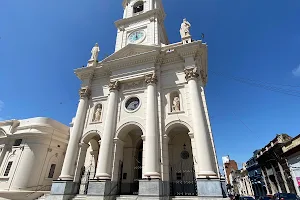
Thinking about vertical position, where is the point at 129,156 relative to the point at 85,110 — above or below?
below

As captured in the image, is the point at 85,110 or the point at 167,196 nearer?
the point at 167,196

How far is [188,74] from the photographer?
14.6 meters

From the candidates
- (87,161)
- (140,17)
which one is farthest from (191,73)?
(87,161)

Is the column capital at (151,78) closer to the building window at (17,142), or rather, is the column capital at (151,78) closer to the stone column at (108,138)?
the stone column at (108,138)

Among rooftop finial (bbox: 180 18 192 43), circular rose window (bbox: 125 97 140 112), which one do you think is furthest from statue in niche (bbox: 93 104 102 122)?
rooftop finial (bbox: 180 18 192 43)

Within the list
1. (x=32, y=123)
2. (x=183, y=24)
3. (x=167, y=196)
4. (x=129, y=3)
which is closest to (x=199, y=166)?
(x=167, y=196)

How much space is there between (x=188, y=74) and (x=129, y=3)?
59.8ft

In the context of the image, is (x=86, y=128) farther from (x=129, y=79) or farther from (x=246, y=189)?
(x=246, y=189)

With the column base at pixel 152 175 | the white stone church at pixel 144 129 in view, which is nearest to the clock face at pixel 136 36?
the white stone church at pixel 144 129

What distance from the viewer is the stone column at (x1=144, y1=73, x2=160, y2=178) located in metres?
12.0

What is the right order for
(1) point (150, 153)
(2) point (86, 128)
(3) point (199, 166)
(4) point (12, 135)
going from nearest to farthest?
(3) point (199, 166), (1) point (150, 153), (2) point (86, 128), (4) point (12, 135)

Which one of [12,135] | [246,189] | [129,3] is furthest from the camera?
[246,189]

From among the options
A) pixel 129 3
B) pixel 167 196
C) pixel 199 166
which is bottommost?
pixel 167 196

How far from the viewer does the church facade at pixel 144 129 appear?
12.0 metres
